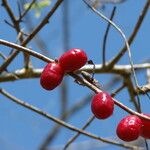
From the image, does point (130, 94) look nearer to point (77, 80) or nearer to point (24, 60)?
point (24, 60)

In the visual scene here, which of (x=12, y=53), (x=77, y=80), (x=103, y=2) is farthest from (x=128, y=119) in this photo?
(x=103, y=2)

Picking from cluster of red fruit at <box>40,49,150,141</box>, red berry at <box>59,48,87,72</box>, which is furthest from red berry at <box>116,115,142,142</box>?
red berry at <box>59,48,87,72</box>

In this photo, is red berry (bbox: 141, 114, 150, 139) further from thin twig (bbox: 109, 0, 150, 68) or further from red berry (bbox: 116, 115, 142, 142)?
thin twig (bbox: 109, 0, 150, 68)

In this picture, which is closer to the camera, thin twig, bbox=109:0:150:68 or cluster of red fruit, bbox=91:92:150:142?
cluster of red fruit, bbox=91:92:150:142

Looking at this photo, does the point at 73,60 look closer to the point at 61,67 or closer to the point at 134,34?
the point at 61,67

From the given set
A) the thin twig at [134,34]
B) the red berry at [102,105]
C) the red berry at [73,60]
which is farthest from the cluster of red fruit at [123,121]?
the thin twig at [134,34]

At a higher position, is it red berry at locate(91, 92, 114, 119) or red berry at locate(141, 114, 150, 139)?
red berry at locate(141, 114, 150, 139)

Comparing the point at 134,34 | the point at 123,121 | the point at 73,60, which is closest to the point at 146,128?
the point at 123,121
